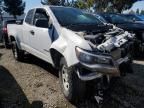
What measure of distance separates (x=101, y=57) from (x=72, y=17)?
7.06ft

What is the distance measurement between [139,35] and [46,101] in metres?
4.84

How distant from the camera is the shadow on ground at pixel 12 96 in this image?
5.38 metres

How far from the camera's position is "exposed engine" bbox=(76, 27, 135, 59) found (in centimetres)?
485

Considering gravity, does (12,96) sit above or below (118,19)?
Answer: below

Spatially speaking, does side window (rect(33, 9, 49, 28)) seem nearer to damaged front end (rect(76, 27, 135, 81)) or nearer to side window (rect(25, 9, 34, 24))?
side window (rect(25, 9, 34, 24))

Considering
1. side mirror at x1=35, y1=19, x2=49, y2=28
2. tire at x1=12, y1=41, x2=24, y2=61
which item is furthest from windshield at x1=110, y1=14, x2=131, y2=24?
side mirror at x1=35, y1=19, x2=49, y2=28

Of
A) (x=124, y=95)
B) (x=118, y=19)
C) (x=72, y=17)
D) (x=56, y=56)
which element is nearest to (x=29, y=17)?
(x=72, y=17)

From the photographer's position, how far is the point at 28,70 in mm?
8141

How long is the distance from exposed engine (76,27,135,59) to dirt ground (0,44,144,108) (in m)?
0.90

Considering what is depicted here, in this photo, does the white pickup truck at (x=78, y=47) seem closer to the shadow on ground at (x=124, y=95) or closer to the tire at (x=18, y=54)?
the shadow on ground at (x=124, y=95)

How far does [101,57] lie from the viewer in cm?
462

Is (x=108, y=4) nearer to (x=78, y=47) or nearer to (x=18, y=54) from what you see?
(x=18, y=54)

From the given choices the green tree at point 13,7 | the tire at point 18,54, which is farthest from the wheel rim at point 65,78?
the green tree at point 13,7

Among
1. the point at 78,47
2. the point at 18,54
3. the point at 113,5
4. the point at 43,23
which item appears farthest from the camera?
the point at 113,5
